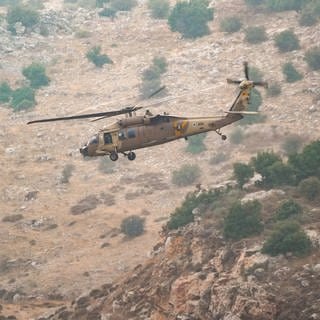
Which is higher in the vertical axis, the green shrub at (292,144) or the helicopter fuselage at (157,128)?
the helicopter fuselage at (157,128)

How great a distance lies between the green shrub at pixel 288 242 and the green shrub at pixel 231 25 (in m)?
68.0

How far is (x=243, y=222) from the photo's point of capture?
4359cm

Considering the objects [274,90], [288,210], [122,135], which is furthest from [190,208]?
[274,90]

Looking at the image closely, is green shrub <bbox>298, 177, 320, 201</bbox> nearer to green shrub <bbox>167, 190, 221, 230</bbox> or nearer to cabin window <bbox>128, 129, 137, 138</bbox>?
green shrub <bbox>167, 190, 221, 230</bbox>

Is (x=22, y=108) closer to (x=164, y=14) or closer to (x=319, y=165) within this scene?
(x=164, y=14)

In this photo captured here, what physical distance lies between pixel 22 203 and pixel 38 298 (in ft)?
59.4

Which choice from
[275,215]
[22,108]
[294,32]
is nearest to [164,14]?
[294,32]

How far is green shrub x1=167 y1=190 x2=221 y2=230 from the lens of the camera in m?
52.8

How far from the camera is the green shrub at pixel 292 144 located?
77500 mm

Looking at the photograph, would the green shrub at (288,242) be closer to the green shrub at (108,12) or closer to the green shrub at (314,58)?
the green shrub at (314,58)

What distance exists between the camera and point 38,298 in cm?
5859

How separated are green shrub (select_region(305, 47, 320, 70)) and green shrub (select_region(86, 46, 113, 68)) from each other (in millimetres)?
28103

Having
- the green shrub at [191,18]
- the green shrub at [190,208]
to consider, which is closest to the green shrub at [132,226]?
the green shrub at [190,208]

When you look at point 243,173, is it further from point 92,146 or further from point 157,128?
point 92,146
